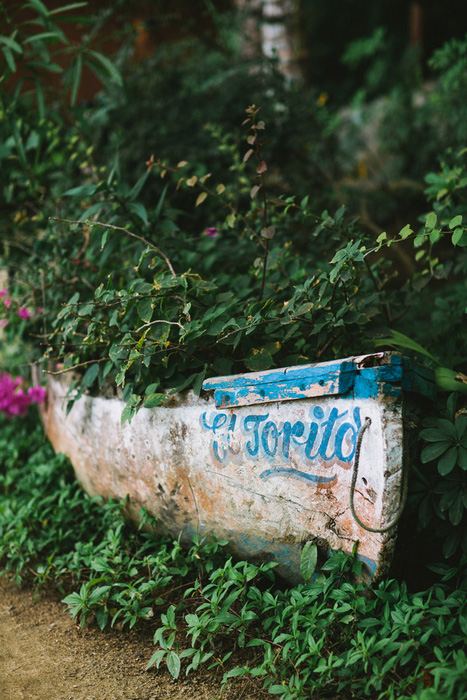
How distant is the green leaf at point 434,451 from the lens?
1524 millimetres

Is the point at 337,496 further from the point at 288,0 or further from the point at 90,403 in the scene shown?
the point at 288,0

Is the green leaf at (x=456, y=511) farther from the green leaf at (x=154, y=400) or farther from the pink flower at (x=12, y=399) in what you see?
the pink flower at (x=12, y=399)

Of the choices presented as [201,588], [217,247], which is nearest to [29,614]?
[201,588]

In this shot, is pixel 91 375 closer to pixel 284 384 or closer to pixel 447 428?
pixel 284 384

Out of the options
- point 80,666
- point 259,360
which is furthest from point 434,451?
point 80,666

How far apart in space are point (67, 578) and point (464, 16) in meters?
7.49

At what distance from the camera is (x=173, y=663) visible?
1.48 meters

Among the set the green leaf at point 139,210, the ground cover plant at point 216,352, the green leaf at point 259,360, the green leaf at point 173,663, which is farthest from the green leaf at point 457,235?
the green leaf at point 173,663

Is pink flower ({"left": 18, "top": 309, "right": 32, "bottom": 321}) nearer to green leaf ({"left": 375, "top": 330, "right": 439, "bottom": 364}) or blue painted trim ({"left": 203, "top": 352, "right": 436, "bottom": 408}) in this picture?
blue painted trim ({"left": 203, "top": 352, "right": 436, "bottom": 408})

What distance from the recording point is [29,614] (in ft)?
6.30

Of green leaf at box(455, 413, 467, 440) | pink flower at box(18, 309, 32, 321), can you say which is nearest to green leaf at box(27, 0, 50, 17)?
pink flower at box(18, 309, 32, 321)

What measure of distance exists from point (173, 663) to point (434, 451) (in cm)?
95

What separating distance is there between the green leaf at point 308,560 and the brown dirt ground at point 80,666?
1.07ft

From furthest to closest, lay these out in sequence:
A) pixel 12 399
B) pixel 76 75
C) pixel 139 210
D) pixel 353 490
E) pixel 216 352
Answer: pixel 12 399 → pixel 76 75 → pixel 139 210 → pixel 216 352 → pixel 353 490
